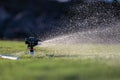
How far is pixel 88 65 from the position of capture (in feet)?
→ 32.9

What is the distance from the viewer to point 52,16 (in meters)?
27.2

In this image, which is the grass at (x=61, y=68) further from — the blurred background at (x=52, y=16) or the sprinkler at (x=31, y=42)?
the blurred background at (x=52, y=16)

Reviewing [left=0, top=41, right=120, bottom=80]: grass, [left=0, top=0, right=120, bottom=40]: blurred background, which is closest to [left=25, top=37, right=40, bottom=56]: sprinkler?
[left=0, top=41, right=120, bottom=80]: grass

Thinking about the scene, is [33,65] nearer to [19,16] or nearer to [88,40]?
[88,40]

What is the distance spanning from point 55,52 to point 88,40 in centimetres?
318

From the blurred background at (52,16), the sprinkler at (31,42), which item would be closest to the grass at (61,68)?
the sprinkler at (31,42)

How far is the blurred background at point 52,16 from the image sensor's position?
18.5 m

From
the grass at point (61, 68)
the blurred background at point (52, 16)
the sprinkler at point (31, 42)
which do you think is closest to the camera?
the grass at point (61, 68)

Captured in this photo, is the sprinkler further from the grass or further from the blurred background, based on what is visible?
the blurred background

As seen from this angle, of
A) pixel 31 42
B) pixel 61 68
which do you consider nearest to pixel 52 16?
pixel 31 42

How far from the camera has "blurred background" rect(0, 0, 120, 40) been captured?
18.5 metres

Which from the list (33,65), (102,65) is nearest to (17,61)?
(33,65)

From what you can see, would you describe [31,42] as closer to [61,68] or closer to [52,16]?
[61,68]

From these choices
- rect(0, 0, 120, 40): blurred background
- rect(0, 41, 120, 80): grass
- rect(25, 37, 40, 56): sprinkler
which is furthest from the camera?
rect(0, 0, 120, 40): blurred background
